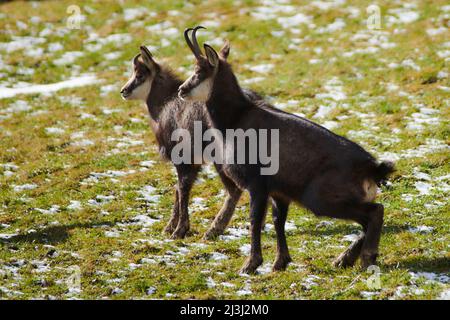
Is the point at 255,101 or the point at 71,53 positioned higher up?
the point at 255,101

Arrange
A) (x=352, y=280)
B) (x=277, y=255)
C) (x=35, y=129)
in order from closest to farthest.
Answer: (x=352, y=280)
(x=277, y=255)
(x=35, y=129)

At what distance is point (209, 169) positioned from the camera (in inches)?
590

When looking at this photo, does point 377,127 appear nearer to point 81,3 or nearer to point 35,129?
point 35,129

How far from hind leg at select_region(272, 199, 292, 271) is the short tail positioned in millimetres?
1410

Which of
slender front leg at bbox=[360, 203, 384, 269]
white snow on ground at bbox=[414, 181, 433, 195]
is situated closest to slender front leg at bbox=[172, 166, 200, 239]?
slender front leg at bbox=[360, 203, 384, 269]

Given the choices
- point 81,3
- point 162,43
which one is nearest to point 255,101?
point 162,43

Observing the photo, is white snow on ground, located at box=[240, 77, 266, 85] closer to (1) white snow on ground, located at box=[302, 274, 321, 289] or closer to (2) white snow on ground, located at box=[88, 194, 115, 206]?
(2) white snow on ground, located at box=[88, 194, 115, 206]

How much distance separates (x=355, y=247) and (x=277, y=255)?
3.62 feet

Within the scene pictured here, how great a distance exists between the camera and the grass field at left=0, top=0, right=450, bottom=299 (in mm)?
9484

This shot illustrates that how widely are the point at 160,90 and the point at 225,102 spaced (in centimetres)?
277

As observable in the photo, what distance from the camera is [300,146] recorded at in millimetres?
9602

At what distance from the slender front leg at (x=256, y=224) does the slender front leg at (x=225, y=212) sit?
5.54ft

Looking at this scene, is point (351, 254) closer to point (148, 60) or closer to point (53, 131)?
point (148, 60)

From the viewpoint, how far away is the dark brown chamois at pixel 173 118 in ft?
38.6
